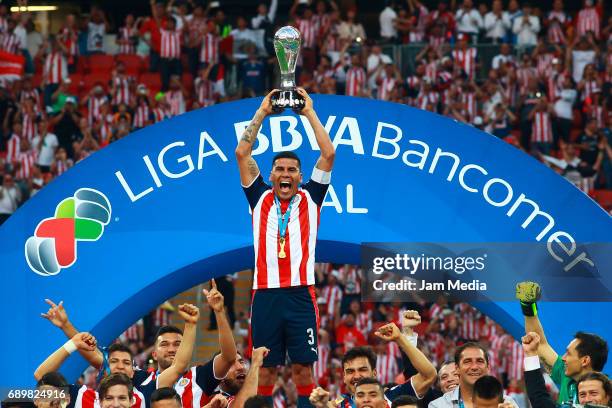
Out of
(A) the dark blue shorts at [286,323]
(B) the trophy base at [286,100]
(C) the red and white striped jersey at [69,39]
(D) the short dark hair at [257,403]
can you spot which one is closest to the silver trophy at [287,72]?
(B) the trophy base at [286,100]

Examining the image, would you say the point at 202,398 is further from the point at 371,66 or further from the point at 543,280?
the point at 371,66

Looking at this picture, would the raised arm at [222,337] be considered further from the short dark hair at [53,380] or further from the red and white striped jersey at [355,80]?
the red and white striped jersey at [355,80]

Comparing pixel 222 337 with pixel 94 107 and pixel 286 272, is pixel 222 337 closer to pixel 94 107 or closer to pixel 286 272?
pixel 286 272

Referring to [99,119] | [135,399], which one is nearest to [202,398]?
[135,399]

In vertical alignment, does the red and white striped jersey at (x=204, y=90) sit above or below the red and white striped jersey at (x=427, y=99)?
above

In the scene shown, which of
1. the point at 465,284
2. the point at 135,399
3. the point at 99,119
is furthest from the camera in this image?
the point at 99,119

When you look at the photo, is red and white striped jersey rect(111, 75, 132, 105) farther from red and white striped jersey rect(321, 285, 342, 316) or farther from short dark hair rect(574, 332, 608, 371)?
short dark hair rect(574, 332, 608, 371)

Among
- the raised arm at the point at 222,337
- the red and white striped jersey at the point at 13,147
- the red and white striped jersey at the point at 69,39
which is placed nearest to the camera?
the raised arm at the point at 222,337

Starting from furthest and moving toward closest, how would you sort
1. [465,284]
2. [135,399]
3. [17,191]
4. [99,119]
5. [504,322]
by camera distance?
[99,119], [17,191], [504,322], [465,284], [135,399]

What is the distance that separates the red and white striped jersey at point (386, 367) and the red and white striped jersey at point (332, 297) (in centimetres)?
135

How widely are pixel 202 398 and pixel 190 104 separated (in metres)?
12.6

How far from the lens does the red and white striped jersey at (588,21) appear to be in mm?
22703

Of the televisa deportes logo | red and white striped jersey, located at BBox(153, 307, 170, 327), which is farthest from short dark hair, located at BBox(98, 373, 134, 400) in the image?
red and white striped jersey, located at BBox(153, 307, 170, 327)

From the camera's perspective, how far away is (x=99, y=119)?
2127cm
